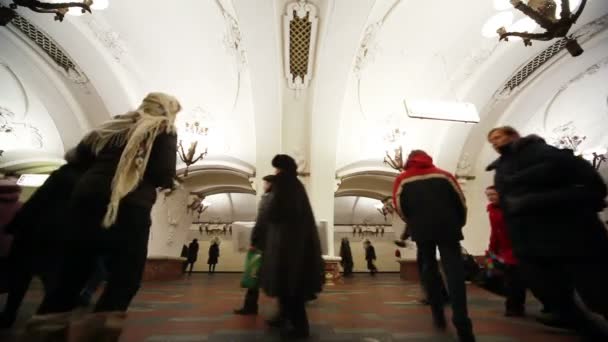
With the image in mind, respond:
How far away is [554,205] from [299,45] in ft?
15.6

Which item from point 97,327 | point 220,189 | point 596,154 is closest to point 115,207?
point 97,327

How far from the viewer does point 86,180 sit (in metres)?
1.27

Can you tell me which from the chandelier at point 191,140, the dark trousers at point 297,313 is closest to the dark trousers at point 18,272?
the dark trousers at point 297,313

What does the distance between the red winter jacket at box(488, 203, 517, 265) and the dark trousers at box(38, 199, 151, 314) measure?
3049 mm

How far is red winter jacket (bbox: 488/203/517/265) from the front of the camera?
9.42ft

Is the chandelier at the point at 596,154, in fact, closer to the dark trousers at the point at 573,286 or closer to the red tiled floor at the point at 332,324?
the red tiled floor at the point at 332,324

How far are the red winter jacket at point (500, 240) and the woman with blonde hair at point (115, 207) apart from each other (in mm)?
3017

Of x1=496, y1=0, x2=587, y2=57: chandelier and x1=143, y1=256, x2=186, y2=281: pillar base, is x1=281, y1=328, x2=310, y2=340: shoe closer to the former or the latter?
x1=496, y1=0, x2=587, y2=57: chandelier

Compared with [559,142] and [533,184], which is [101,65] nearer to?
[533,184]

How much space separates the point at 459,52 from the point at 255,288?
6.45 m

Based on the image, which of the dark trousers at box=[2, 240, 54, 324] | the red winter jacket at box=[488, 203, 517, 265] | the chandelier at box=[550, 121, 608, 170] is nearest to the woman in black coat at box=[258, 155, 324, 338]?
the dark trousers at box=[2, 240, 54, 324]

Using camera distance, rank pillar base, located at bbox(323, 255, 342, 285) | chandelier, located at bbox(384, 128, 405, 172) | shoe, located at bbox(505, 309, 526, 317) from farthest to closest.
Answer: chandelier, located at bbox(384, 128, 405, 172), pillar base, located at bbox(323, 255, 342, 285), shoe, located at bbox(505, 309, 526, 317)

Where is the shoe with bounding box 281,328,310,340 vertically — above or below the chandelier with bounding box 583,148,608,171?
below

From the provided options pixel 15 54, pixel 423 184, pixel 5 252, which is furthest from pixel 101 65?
pixel 423 184
